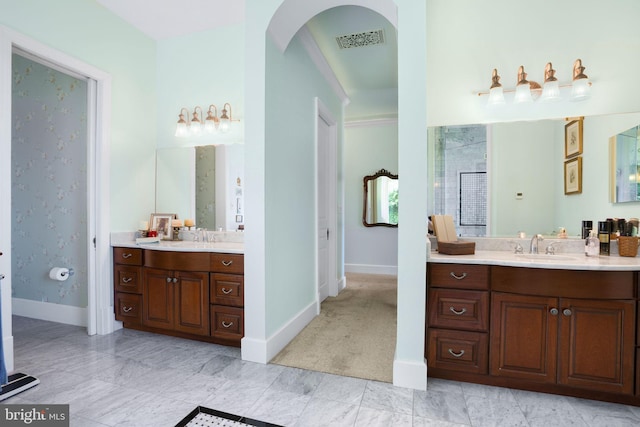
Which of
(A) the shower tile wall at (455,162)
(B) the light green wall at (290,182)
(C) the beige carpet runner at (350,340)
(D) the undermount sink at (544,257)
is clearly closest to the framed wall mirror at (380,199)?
(C) the beige carpet runner at (350,340)

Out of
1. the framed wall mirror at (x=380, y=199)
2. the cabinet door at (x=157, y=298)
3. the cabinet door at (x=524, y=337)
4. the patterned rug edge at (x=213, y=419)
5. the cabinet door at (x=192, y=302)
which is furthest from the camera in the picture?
the framed wall mirror at (x=380, y=199)

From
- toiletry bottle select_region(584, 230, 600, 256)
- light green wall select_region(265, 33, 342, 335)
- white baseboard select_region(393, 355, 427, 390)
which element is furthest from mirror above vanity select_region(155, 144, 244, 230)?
toiletry bottle select_region(584, 230, 600, 256)

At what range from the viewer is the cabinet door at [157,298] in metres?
2.77

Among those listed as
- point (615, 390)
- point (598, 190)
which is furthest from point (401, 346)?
point (598, 190)

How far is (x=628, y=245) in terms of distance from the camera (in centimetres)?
210

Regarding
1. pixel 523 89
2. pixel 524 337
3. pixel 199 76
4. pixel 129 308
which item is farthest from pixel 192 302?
pixel 523 89

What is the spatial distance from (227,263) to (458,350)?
69.5 inches

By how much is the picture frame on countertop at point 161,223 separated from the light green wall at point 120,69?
0.12 m

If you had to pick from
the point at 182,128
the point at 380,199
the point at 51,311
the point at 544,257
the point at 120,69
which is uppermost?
the point at 120,69

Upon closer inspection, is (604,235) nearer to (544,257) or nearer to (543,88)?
(544,257)

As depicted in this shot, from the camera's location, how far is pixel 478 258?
2.06 meters

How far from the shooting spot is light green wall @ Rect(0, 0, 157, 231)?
253 cm

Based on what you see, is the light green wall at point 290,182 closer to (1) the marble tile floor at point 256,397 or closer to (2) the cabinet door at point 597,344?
(1) the marble tile floor at point 256,397

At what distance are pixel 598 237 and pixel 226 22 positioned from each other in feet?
11.9
